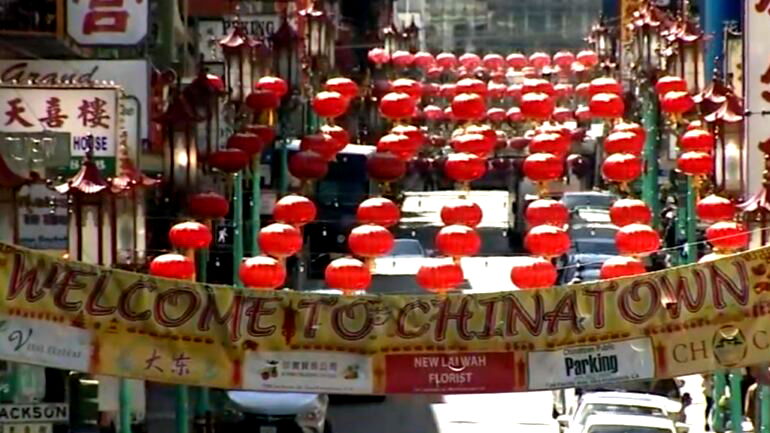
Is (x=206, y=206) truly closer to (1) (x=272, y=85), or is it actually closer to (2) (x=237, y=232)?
(2) (x=237, y=232)

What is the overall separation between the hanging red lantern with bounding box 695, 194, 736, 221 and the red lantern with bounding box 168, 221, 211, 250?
236 inches

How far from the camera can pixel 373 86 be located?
4941 cm

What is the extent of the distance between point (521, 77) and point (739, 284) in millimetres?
44433

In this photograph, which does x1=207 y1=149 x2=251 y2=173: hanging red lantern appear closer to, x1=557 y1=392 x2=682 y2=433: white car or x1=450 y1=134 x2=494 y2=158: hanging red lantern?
x1=557 y1=392 x2=682 y2=433: white car

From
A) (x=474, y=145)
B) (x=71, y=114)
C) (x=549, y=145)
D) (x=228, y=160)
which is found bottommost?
(x=228, y=160)

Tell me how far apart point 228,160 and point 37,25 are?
3.42 metres

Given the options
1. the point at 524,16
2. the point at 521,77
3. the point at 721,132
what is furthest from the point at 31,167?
the point at 524,16

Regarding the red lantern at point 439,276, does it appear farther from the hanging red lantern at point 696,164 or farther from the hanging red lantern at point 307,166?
the hanging red lantern at point 307,166

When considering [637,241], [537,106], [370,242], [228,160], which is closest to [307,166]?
[228,160]

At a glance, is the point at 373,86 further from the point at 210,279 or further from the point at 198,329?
the point at 198,329

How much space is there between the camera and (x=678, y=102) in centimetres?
2828

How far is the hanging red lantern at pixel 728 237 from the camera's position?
18.4 meters

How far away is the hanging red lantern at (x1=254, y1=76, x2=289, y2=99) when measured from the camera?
97.7 feet

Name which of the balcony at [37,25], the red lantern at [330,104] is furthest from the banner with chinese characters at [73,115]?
the red lantern at [330,104]
